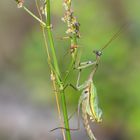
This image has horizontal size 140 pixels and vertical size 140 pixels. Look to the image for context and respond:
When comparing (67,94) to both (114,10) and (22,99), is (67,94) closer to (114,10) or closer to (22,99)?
(22,99)

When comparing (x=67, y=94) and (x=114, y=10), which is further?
(x=114, y=10)

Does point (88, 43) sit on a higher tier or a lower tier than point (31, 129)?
higher

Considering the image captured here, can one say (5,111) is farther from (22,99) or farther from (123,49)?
(123,49)

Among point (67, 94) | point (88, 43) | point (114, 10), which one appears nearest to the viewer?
point (67, 94)

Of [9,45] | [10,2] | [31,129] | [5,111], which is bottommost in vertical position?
[31,129]

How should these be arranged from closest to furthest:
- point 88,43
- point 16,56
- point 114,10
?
1. point 88,43
2. point 16,56
3. point 114,10

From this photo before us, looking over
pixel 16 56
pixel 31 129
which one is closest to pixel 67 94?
pixel 31 129

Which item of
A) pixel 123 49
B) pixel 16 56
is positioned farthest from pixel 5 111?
pixel 123 49
